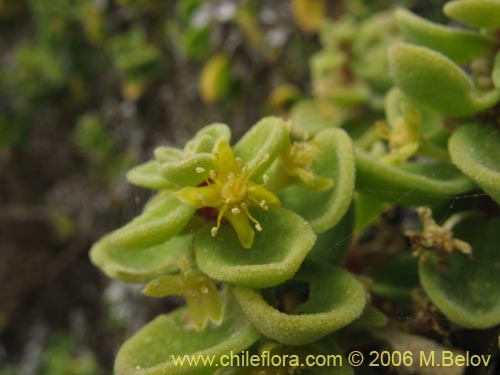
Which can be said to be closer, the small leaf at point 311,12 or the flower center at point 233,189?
the flower center at point 233,189

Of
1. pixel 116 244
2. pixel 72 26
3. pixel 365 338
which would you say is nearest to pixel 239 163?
pixel 116 244

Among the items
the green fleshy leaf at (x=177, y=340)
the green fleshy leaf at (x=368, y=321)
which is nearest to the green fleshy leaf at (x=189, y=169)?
the green fleshy leaf at (x=177, y=340)

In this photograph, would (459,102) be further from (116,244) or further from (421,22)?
(116,244)

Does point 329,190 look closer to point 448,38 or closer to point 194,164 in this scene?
point 194,164

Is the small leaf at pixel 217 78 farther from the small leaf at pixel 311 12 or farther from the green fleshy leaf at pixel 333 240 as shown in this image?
the green fleshy leaf at pixel 333 240

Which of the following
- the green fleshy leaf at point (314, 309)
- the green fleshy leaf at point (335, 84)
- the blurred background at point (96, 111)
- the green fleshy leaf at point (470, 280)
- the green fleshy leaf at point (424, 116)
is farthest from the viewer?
the blurred background at point (96, 111)
